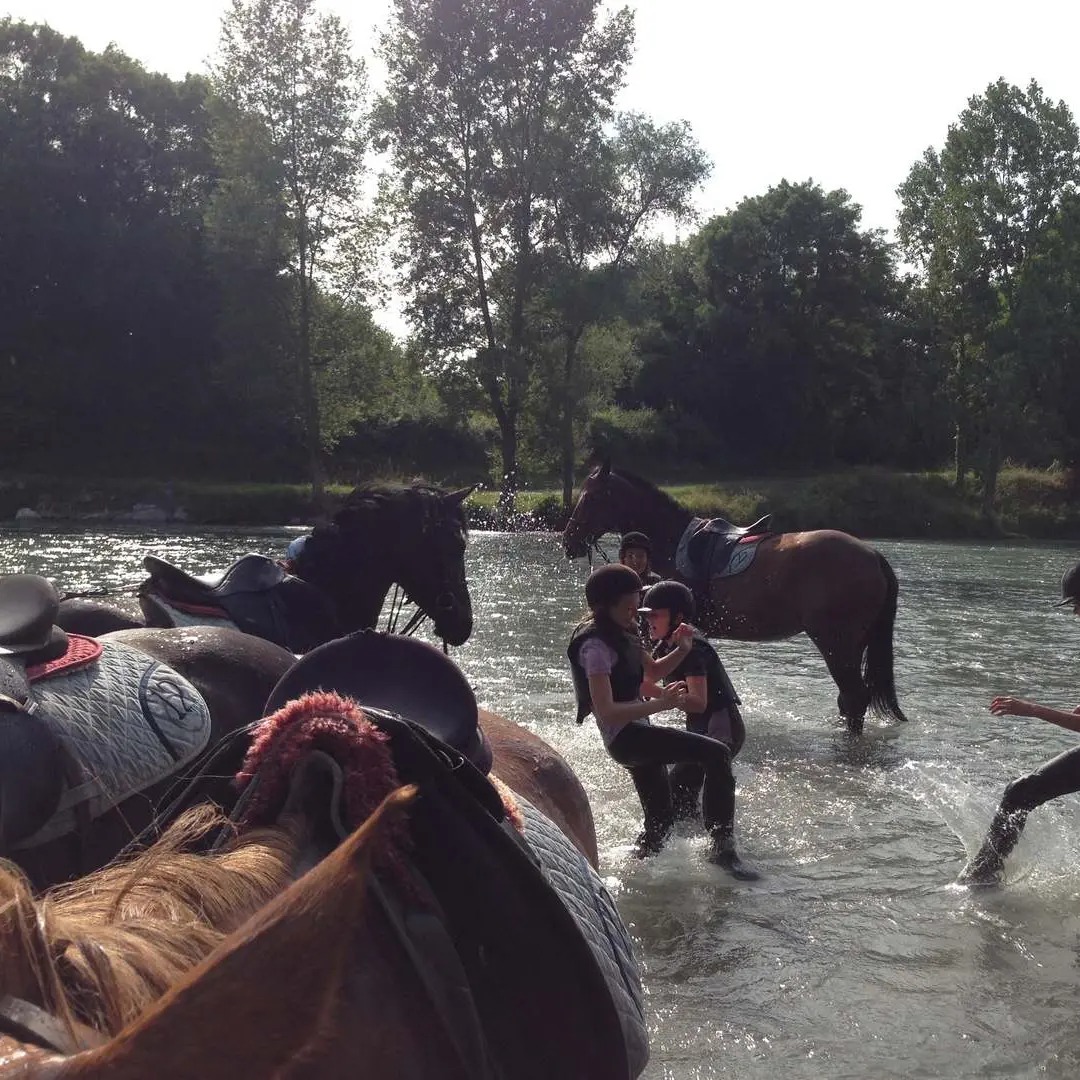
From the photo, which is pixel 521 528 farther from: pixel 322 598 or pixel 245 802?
pixel 245 802

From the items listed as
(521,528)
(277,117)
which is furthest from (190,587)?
(277,117)

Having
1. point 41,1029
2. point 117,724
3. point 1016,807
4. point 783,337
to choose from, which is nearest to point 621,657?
point 1016,807

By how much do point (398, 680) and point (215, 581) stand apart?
3571 mm

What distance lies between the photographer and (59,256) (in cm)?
3953

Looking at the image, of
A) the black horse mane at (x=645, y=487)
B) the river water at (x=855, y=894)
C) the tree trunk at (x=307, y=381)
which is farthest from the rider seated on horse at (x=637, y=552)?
the tree trunk at (x=307, y=381)

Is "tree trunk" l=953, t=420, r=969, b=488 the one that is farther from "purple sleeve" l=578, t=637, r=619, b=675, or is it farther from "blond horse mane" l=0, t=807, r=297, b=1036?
"blond horse mane" l=0, t=807, r=297, b=1036

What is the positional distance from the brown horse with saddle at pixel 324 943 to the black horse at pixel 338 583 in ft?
11.5

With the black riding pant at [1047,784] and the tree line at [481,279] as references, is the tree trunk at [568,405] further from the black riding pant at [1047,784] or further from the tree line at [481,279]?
the black riding pant at [1047,784]

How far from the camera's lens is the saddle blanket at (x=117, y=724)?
330 centimetres

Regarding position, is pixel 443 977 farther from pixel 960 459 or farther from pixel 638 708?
pixel 960 459

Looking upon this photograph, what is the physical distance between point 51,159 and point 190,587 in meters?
39.2

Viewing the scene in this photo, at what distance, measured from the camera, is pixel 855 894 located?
17.5 feet

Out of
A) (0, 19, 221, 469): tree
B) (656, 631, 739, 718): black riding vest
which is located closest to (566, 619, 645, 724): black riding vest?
(656, 631, 739, 718): black riding vest

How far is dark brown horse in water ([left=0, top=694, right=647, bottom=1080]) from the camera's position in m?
0.91
